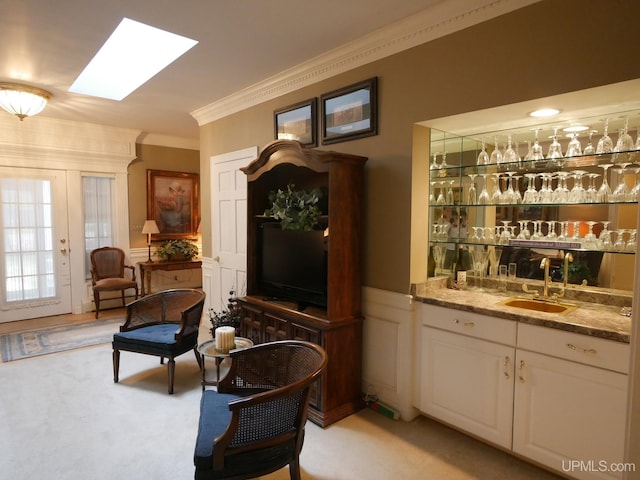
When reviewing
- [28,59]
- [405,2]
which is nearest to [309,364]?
[405,2]

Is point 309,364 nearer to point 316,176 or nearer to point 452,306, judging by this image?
point 452,306

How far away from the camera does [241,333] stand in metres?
3.63

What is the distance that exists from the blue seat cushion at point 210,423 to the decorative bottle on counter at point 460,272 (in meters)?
1.87

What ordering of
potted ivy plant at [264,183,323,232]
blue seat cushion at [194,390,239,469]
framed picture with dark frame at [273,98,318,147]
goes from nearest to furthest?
blue seat cushion at [194,390,239,469]
potted ivy plant at [264,183,323,232]
framed picture with dark frame at [273,98,318,147]

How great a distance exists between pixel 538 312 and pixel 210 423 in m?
1.95

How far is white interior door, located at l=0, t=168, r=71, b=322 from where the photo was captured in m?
5.13

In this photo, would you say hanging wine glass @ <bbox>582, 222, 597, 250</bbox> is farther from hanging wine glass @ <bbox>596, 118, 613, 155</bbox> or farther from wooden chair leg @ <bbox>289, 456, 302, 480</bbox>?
wooden chair leg @ <bbox>289, 456, 302, 480</bbox>

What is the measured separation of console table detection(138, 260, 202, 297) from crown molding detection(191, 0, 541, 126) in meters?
3.05

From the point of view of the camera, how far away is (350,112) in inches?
121

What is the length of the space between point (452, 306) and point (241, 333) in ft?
6.65

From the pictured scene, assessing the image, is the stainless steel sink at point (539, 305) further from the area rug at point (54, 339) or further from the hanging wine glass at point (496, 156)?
the area rug at point (54, 339)

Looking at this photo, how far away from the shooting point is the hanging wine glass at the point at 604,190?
230cm

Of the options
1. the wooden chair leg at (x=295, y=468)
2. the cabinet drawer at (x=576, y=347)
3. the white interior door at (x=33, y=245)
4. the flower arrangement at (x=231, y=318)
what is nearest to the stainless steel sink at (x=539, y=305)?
the cabinet drawer at (x=576, y=347)

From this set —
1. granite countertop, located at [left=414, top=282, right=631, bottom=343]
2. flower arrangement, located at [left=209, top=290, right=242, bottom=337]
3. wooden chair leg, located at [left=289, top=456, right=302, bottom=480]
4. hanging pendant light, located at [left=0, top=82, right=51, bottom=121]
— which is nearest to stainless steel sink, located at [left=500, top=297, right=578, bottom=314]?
granite countertop, located at [left=414, top=282, right=631, bottom=343]
